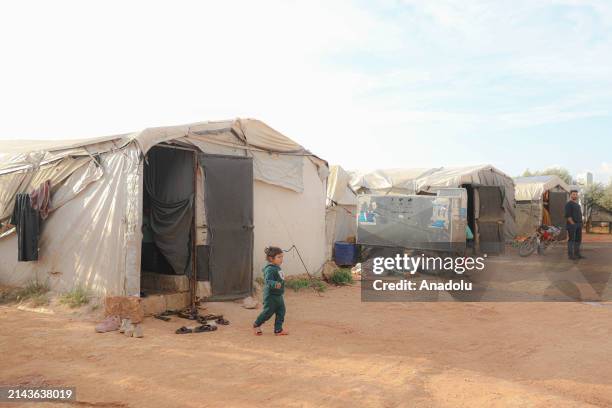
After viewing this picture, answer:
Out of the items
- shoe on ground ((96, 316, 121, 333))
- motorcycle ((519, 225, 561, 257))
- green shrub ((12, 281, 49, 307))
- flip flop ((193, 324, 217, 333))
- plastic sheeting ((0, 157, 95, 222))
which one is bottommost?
flip flop ((193, 324, 217, 333))

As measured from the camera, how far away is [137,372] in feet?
15.5

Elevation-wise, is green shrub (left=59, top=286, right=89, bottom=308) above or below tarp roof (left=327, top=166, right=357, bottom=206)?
below

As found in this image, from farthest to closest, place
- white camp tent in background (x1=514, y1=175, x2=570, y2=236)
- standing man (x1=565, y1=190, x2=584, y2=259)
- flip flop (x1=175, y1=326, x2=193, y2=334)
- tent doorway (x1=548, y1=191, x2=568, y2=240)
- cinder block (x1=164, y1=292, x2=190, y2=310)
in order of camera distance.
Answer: tent doorway (x1=548, y1=191, x2=568, y2=240) < white camp tent in background (x1=514, y1=175, x2=570, y2=236) < standing man (x1=565, y1=190, x2=584, y2=259) < cinder block (x1=164, y1=292, x2=190, y2=310) < flip flop (x1=175, y1=326, x2=193, y2=334)

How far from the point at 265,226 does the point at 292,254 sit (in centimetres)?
99

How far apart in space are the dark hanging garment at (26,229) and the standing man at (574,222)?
489 inches

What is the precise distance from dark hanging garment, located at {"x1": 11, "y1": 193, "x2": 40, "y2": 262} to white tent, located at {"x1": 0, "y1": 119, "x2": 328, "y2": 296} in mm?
181

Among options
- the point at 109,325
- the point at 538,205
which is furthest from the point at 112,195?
the point at 538,205

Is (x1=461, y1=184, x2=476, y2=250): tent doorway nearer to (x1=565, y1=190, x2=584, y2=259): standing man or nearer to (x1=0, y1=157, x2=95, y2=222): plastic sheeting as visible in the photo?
(x1=565, y1=190, x2=584, y2=259): standing man

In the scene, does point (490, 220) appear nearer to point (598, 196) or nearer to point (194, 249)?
point (194, 249)

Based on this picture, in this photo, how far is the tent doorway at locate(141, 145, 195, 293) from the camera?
26.1 ft

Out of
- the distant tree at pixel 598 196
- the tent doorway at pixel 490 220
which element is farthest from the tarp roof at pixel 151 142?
the distant tree at pixel 598 196

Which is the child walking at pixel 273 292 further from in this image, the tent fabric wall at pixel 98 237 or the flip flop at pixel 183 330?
the tent fabric wall at pixel 98 237

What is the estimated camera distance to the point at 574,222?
13.6 m

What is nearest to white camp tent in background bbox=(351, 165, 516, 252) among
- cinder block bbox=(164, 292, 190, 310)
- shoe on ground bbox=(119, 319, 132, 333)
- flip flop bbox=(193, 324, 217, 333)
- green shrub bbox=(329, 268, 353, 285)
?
green shrub bbox=(329, 268, 353, 285)
